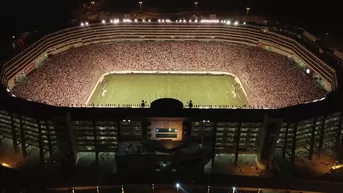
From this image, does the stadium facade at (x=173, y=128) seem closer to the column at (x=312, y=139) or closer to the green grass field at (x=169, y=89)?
the column at (x=312, y=139)

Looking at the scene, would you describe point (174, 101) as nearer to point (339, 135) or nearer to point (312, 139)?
point (312, 139)

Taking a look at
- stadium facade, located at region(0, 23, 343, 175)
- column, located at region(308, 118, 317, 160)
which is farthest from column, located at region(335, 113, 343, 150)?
column, located at region(308, 118, 317, 160)

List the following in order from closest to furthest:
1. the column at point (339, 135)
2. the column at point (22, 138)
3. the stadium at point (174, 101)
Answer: the stadium at point (174, 101)
the column at point (22, 138)
the column at point (339, 135)

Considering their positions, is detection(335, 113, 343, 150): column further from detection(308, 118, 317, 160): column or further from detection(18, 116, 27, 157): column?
detection(18, 116, 27, 157): column

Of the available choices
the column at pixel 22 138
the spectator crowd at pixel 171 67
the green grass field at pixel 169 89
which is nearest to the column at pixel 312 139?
the spectator crowd at pixel 171 67

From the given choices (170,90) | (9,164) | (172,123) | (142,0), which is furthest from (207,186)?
(142,0)

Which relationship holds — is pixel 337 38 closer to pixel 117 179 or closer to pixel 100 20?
pixel 100 20
